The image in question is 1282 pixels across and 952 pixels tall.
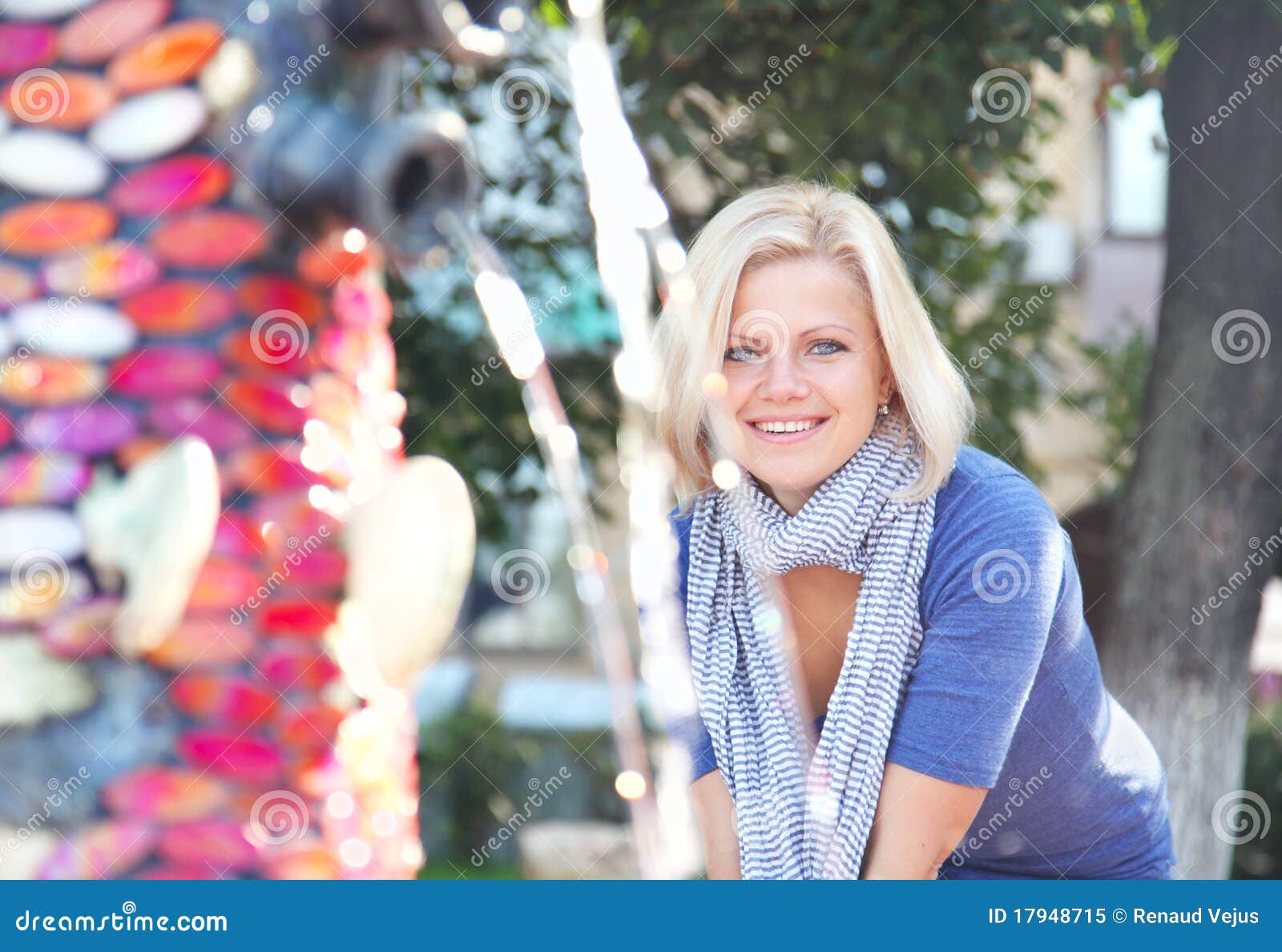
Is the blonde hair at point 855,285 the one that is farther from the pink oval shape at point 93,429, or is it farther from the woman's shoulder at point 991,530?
the pink oval shape at point 93,429

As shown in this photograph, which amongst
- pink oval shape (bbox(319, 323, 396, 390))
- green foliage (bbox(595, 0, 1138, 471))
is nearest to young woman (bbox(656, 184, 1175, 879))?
pink oval shape (bbox(319, 323, 396, 390))

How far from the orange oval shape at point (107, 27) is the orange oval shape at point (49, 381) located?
0.29m

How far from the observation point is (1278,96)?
11.5ft

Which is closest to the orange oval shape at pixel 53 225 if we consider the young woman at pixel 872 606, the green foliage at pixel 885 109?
the young woman at pixel 872 606

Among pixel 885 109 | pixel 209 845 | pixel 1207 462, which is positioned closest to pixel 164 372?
pixel 209 845

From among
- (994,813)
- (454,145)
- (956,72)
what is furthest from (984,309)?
(454,145)

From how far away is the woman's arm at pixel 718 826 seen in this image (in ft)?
6.97

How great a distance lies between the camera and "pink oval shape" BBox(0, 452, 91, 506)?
4.33ft

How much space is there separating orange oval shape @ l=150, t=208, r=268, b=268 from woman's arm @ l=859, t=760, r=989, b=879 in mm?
1104

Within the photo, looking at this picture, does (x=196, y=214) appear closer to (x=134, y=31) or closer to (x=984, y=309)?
(x=134, y=31)

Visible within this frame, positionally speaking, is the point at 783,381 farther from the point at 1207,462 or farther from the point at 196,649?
the point at 1207,462

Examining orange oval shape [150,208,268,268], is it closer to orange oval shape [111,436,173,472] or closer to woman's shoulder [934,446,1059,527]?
orange oval shape [111,436,173,472]
